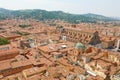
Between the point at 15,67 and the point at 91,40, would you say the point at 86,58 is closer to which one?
the point at 15,67

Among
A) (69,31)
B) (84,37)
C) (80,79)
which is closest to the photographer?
(80,79)

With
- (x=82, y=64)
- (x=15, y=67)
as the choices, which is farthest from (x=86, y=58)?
(x=15, y=67)

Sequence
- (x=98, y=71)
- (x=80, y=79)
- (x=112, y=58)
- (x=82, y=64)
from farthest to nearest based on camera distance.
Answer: (x=112, y=58) → (x=82, y=64) → (x=98, y=71) → (x=80, y=79)

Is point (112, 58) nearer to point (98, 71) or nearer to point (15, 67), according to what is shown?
point (98, 71)

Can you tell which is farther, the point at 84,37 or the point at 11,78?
the point at 84,37

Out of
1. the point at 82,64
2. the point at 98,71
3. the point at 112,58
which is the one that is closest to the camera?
the point at 98,71

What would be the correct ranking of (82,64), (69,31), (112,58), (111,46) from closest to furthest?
1. (82,64)
2. (112,58)
3. (111,46)
4. (69,31)

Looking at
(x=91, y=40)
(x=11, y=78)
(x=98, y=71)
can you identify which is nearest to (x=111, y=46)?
(x=91, y=40)

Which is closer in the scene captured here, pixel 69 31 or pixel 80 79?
pixel 80 79

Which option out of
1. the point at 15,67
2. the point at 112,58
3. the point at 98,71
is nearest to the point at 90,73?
the point at 98,71
